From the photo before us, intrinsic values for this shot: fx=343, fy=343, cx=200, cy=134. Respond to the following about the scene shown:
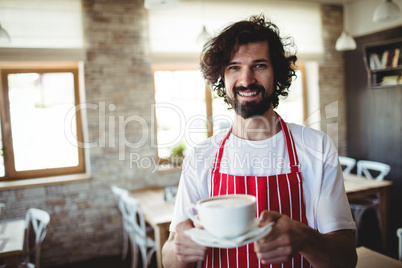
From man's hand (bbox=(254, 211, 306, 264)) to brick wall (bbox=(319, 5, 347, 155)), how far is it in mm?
4523

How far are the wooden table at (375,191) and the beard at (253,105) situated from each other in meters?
2.53

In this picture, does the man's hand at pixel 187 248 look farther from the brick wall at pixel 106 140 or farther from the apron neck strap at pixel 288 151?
the brick wall at pixel 106 140

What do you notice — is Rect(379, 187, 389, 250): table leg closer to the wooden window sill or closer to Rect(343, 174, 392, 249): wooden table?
Rect(343, 174, 392, 249): wooden table

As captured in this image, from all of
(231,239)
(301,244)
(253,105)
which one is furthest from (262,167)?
(231,239)

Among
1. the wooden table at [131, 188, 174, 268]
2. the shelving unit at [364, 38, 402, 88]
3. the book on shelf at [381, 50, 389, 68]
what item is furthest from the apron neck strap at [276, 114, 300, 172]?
the book on shelf at [381, 50, 389, 68]

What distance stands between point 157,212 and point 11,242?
3.60 feet

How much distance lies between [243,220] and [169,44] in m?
3.59

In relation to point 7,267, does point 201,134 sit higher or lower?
higher

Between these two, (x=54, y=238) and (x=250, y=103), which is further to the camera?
(x=54, y=238)

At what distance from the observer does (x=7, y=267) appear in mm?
2211

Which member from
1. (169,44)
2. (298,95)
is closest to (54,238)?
(169,44)

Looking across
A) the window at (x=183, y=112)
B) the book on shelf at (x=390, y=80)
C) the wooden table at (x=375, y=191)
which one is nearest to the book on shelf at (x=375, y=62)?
the book on shelf at (x=390, y=80)

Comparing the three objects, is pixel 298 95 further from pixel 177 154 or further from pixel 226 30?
pixel 226 30

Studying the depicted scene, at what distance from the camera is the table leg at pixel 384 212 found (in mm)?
3559
